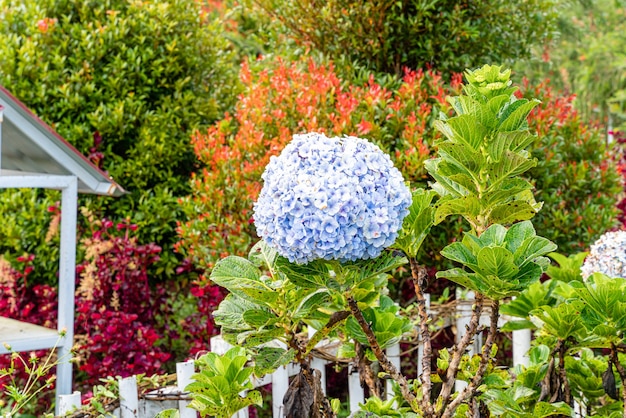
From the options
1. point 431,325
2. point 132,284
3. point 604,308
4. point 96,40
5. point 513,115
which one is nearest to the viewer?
point 513,115

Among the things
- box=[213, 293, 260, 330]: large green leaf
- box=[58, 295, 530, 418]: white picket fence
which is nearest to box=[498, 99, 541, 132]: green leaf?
box=[213, 293, 260, 330]: large green leaf

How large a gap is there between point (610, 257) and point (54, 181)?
7.04ft

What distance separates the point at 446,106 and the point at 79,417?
2.19 meters

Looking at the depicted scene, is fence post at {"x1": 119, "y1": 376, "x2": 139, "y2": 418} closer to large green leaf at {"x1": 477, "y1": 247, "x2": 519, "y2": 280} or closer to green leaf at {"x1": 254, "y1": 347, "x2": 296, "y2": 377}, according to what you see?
green leaf at {"x1": 254, "y1": 347, "x2": 296, "y2": 377}

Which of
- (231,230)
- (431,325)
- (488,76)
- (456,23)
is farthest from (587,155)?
(488,76)

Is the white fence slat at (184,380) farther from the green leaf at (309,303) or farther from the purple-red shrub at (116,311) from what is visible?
the purple-red shrub at (116,311)

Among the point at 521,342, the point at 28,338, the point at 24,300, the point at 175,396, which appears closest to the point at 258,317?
the point at 175,396

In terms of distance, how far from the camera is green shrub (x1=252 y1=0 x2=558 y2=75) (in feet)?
12.6

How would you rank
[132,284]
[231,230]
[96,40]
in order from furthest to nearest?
[96,40] → [132,284] → [231,230]

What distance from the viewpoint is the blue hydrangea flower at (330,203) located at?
1.51 meters

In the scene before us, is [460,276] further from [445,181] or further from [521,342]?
[521,342]

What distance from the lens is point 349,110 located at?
11.2ft

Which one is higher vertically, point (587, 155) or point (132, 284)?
point (587, 155)

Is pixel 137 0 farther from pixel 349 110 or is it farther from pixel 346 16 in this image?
pixel 349 110
